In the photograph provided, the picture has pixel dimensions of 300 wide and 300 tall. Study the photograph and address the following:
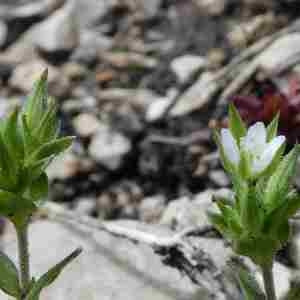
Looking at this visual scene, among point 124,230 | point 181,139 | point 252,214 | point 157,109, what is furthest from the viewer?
point 157,109

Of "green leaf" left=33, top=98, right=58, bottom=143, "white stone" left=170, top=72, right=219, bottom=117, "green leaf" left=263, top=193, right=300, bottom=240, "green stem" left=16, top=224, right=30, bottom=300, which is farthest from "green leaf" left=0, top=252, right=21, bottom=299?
"white stone" left=170, top=72, right=219, bottom=117

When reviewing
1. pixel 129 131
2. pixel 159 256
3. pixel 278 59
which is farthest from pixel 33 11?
pixel 159 256

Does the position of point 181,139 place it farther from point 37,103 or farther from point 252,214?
point 252,214

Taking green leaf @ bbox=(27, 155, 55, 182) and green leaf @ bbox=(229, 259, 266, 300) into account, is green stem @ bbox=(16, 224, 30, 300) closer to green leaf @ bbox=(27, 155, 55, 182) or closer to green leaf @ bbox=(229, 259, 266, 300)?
green leaf @ bbox=(27, 155, 55, 182)

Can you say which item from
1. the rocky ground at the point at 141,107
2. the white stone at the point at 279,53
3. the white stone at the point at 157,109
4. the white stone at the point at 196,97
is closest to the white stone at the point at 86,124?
the rocky ground at the point at 141,107

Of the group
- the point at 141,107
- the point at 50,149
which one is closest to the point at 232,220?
the point at 50,149

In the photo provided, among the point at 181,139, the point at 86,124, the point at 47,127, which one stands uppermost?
the point at 86,124

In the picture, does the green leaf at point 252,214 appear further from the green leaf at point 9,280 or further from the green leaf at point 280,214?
the green leaf at point 9,280
